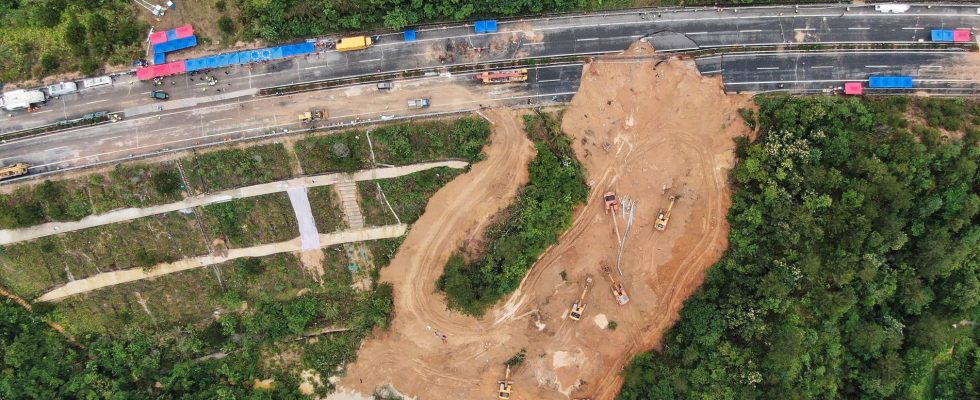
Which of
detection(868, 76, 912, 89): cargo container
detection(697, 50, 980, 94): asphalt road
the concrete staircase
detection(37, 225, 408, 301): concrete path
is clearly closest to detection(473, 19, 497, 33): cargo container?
the concrete staircase

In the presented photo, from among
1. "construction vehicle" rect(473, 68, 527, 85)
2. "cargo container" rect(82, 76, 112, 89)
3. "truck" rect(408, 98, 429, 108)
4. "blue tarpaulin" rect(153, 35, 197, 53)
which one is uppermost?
"blue tarpaulin" rect(153, 35, 197, 53)

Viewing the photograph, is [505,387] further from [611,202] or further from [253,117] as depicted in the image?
[253,117]

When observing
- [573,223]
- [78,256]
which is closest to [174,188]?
[78,256]

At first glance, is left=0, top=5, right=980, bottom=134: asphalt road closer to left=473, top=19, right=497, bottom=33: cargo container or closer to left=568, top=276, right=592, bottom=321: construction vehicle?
left=473, top=19, right=497, bottom=33: cargo container

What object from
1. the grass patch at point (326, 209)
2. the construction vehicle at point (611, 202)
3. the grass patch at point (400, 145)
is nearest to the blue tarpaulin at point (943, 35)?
the construction vehicle at point (611, 202)

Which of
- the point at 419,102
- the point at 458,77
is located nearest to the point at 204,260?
the point at 419,102

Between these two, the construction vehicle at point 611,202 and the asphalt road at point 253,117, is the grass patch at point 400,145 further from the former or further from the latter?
the construction vehicle at point 611,202

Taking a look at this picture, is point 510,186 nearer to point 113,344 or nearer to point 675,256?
point 675,256

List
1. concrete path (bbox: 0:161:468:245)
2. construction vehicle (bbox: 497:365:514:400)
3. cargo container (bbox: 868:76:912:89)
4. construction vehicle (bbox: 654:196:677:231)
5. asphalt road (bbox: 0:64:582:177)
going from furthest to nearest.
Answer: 1. construction vehicle (bbox: 497:365:514:400)
2. construction vehicle (bbox: 654:196:677:231)
3. asphalt road (bbox: 0:64:582:177)
4. concrete path (bbox: 0:161:468:245)
5. cargo container (bbox: 868:76:912:89)
